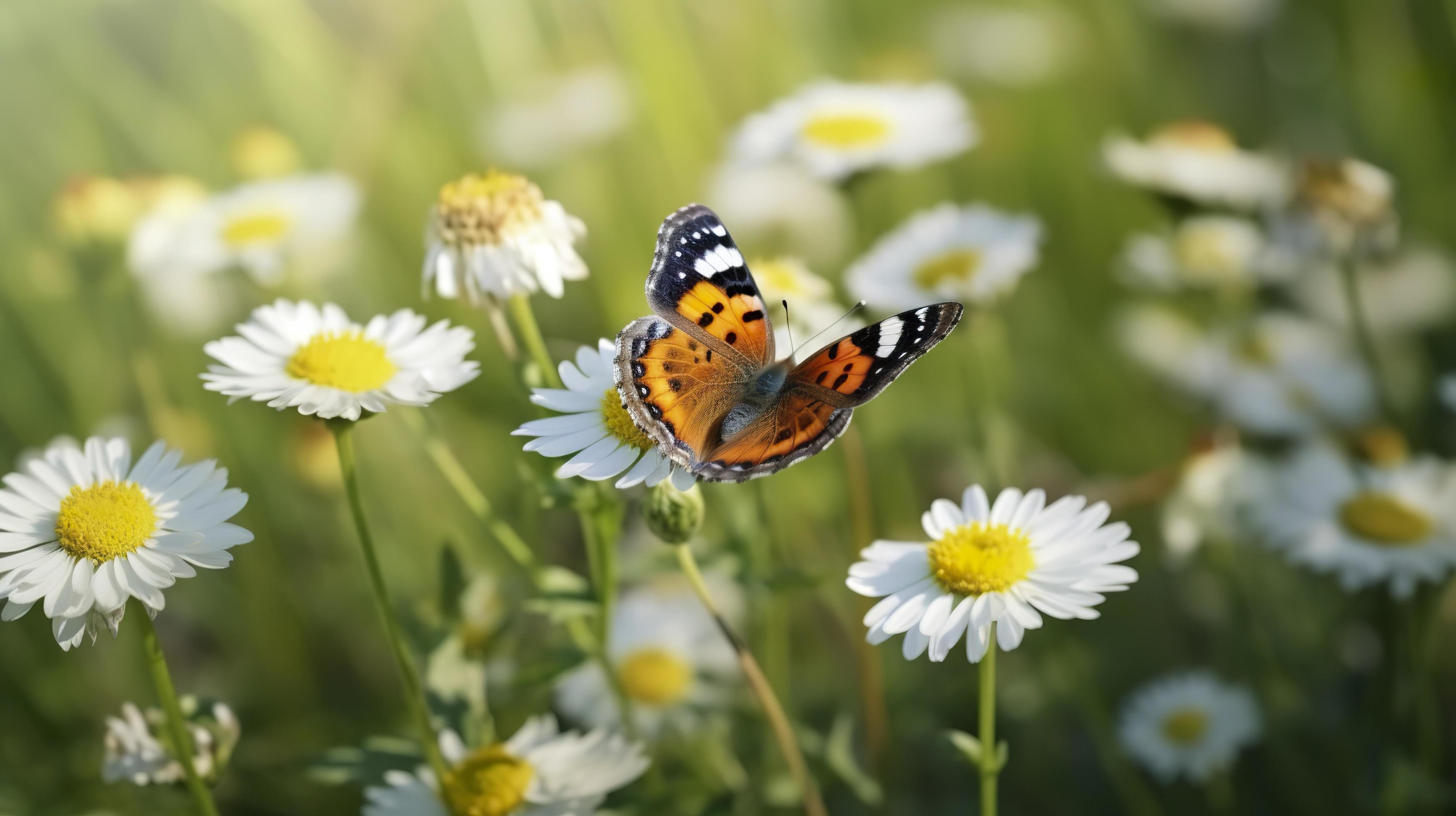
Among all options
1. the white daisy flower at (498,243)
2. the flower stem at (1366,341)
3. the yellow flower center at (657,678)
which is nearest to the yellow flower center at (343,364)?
the white daisy flower at (498,243)

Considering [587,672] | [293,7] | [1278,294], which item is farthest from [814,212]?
[587,672]

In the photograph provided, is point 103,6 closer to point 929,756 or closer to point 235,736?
point 235,736

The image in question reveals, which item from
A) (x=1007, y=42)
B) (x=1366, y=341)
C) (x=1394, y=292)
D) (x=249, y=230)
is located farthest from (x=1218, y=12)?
(x=249, y=230)

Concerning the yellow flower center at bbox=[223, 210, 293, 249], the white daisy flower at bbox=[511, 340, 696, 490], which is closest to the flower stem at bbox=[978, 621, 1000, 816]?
the white daisy flower at bbox=[511, 340, 696, 490]

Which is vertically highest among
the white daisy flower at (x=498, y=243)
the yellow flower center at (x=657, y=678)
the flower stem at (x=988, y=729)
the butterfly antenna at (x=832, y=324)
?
the white daisy flower at (x=498, y=243)

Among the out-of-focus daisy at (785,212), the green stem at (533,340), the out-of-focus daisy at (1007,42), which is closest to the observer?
the green stem at (533,340)

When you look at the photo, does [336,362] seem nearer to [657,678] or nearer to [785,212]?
[657,678]

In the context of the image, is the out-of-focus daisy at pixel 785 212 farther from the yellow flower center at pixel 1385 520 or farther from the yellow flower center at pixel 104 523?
the yellow flower center at pixel 104 523
